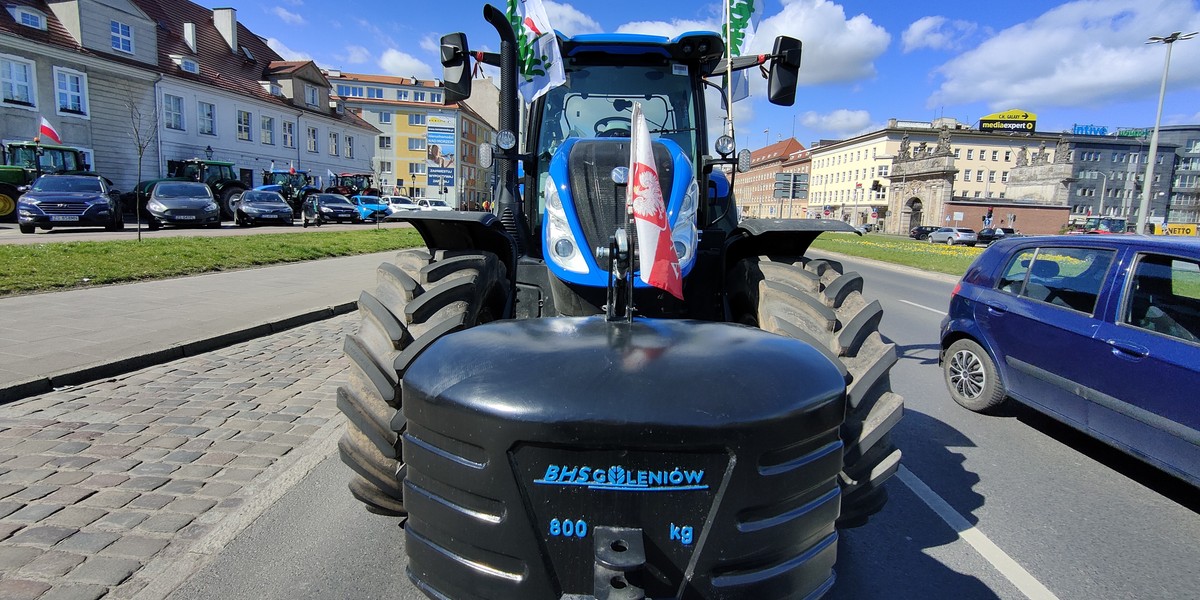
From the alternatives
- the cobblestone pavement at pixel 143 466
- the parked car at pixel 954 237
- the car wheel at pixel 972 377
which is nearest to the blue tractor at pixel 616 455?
the cobblestone pavement at pixel 143 466

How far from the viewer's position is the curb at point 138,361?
201 inches

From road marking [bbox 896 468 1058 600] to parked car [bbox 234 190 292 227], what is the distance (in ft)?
96.7

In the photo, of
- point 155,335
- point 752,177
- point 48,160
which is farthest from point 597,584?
point 752,177

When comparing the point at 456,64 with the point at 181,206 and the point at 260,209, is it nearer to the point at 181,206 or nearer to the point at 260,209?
the point at 181,206

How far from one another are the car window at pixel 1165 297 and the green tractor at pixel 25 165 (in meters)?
30.3

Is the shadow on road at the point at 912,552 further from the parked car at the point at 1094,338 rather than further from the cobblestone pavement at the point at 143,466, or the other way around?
the cobblestone pavement at the point at 143,466

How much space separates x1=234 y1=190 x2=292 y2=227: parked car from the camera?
90.6 feet

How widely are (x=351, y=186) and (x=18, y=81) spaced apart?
847 inches

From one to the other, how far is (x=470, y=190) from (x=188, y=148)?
43065 mm

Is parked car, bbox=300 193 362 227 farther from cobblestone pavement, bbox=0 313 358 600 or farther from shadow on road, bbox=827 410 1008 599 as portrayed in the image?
shadow on road, bbox=827 410 1008 599

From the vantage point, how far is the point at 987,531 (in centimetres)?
355

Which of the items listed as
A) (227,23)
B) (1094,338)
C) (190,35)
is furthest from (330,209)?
(1094,338)

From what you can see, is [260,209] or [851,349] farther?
[260,209]

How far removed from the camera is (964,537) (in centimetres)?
347
